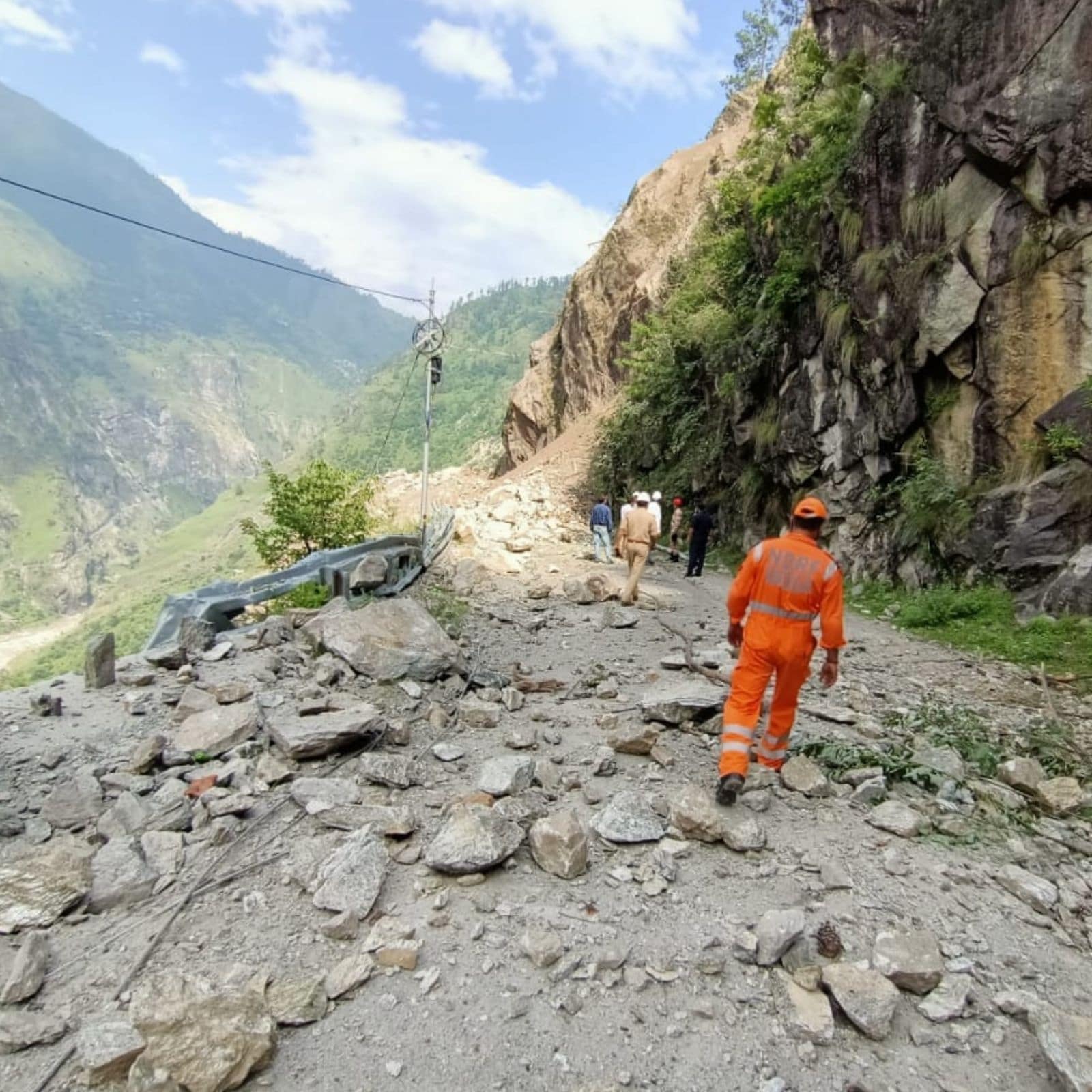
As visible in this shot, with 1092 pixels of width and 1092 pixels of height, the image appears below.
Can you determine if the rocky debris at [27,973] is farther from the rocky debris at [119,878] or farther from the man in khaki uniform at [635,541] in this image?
the man in khaki uniform at [635,541]

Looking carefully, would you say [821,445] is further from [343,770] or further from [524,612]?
[343,770]

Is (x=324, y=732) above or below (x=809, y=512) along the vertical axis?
below

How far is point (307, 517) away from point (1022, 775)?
13.4 m

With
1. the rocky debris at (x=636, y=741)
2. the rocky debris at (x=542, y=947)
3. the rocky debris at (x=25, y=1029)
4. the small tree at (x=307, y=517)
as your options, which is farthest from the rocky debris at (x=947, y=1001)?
the small tree at (x=307, y=517)

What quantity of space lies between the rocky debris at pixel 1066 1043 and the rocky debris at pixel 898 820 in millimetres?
1060

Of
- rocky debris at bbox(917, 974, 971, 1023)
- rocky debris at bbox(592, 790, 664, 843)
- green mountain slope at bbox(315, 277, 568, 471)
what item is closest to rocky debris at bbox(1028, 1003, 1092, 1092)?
rocky debris at bbox(917, 974, 971, 1023)

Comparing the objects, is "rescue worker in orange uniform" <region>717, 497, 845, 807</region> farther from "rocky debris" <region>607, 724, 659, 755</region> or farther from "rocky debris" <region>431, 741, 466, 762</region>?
"rocky debris" <region>431, 741, 466, 762</region>

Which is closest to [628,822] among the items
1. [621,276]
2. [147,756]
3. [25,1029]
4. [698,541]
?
[25,1029]

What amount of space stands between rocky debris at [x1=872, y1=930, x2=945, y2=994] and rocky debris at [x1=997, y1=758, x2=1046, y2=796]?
5.52 feet

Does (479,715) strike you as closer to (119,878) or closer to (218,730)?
(218,730)

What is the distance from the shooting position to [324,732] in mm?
Answer: 4168

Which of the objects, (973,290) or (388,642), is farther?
(973,290)

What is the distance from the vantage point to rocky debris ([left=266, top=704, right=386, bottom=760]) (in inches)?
160

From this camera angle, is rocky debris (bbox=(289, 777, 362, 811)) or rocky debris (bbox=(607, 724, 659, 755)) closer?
rocky debris (bbox=(289, 777, 362, 811))
